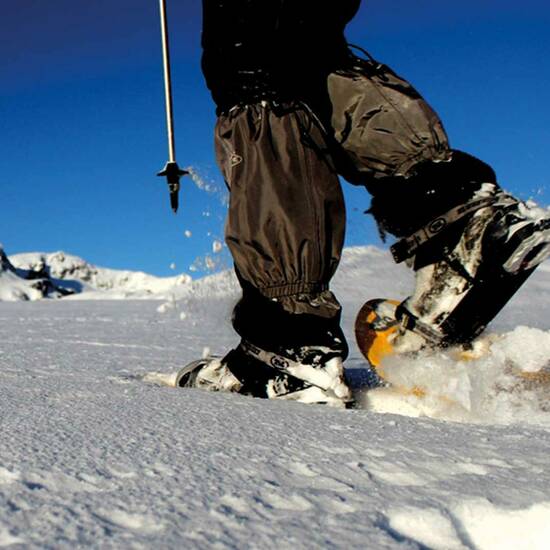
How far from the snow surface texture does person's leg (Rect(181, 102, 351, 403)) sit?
0.12 metres

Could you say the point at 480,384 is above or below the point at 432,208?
below

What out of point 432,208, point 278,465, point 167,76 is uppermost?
point 167,76

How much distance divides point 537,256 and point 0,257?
60.3 meters

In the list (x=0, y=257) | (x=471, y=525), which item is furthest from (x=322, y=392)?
(x=0, y=257)

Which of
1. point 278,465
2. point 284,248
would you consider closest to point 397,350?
point 284,248

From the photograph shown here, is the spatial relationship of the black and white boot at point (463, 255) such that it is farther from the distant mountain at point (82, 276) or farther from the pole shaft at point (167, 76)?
the distant mountain at point (82, 276)

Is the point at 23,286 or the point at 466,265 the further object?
the point at 23,286

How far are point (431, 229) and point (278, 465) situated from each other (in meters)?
0.76

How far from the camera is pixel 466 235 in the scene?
1.21m

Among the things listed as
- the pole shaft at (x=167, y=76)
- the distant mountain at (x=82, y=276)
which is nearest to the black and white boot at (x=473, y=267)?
the pole shaft at (x=167, y=76)

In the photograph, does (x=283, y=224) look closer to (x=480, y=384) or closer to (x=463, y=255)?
(x=463, y=255)

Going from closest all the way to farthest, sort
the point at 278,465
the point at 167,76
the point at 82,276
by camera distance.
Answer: the point at 278,465, the point at 167,76, the point at 82,276

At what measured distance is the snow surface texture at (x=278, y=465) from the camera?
0.44m

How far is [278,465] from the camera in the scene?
60 centimetres
